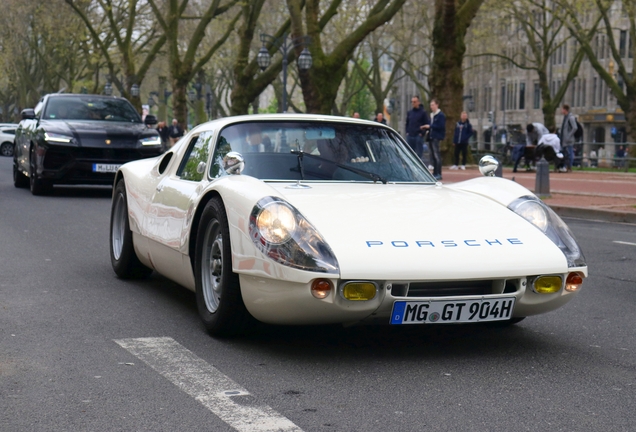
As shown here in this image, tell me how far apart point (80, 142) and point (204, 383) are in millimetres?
11760

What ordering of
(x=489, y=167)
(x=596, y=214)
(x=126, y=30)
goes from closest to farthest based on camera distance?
(x=489, y=167)
(x=596, y=214)
(x=126, y=30)

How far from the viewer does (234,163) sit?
549 centimetres

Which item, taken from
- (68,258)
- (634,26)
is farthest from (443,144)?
(68,258)

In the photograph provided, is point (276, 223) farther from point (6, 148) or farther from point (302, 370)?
point (6, 148)

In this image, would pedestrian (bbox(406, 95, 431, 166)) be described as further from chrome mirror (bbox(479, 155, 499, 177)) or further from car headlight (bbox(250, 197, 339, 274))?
car headlight (bbox(250, 197, 339, 274))

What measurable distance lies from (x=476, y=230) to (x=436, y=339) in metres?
0.63

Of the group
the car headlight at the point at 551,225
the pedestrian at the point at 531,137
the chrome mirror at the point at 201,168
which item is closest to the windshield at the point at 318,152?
the chrome mirror at the point at 201,168

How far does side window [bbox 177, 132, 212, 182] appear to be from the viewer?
6.08 m

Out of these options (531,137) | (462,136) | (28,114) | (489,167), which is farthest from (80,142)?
(531,137)

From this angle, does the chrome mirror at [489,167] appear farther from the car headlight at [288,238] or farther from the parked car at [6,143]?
the parked car at [6,143]

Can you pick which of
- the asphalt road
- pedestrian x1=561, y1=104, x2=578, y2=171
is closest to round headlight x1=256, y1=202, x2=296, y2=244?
the asphalt road

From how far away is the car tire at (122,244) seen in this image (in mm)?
7199

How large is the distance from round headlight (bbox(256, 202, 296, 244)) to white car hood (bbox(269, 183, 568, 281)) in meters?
0.12

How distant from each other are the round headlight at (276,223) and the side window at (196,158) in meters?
1.21
